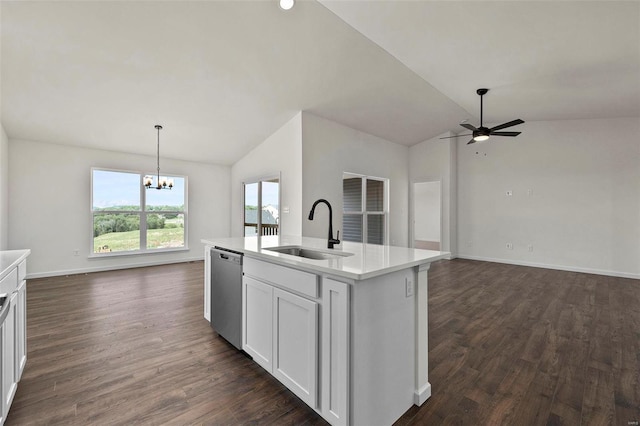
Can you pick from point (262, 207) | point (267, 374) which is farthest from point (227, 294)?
point (262, 207)

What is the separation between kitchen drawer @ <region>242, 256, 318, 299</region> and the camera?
160cm

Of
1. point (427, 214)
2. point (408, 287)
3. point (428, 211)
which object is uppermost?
point (428, 211)

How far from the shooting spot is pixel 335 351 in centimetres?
147

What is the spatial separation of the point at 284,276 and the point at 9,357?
1.58 m

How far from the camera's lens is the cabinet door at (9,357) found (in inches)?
57.1

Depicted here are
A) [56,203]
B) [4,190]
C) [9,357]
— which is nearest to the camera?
[9,357]

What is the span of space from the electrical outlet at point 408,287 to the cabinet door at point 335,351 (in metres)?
0.46

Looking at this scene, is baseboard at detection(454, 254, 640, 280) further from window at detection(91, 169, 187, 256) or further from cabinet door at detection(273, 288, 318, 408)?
window at detection(91, 169, 187, 256)

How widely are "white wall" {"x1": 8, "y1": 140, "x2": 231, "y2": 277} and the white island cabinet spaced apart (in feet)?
13.1

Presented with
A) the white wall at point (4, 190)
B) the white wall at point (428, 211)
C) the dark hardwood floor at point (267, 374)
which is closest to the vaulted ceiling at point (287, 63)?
the white wall at point (4, 190)

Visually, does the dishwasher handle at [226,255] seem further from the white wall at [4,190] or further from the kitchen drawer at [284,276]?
the white wall at [4,190]

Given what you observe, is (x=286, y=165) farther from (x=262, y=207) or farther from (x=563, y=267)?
(x=563, y=267)

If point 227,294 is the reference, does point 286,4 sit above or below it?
above

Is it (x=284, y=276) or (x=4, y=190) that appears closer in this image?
(x=284, y=276)
